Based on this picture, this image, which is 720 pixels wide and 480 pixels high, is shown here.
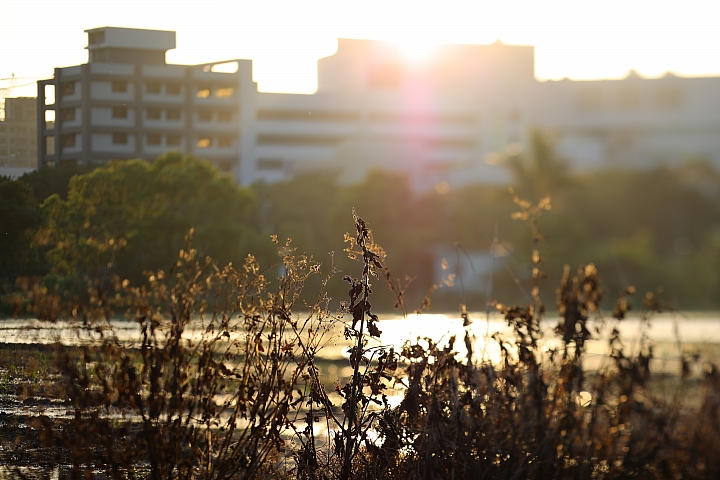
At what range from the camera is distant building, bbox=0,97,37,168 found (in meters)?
6.93

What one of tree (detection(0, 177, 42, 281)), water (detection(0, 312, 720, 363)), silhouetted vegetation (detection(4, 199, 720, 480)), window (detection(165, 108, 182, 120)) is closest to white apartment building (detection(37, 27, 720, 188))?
window (detection(165, 108, 182, 120))

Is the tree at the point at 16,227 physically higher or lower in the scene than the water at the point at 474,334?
higher

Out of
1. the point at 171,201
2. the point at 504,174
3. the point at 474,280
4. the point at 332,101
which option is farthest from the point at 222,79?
the point at 332,101

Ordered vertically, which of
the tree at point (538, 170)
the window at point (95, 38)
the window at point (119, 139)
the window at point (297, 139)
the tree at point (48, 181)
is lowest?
the tree at point (48, 181)

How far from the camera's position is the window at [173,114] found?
18619mm

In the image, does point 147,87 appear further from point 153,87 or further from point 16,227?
point 16,227

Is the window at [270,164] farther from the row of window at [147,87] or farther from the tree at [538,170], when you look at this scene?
the row of window at [147,87]

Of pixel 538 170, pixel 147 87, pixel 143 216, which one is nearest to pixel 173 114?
pixel 143 216

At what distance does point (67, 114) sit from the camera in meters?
7.93

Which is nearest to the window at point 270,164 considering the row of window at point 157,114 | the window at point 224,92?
the row of window at point 157,114

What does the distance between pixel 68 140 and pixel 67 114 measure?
8.2 inches

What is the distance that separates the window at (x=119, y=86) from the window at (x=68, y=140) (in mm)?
1117

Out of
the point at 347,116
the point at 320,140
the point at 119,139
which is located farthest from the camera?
the point at 347,116

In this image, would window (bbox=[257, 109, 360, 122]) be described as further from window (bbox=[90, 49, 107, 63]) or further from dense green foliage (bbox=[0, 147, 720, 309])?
window (bbox=[90, 49, 107, 63])
